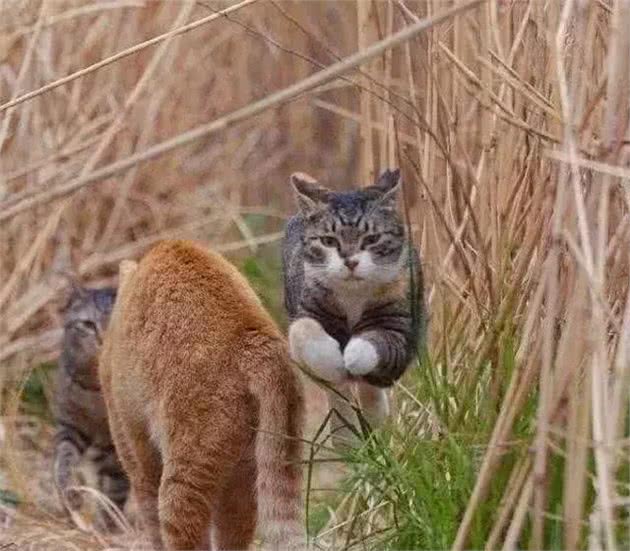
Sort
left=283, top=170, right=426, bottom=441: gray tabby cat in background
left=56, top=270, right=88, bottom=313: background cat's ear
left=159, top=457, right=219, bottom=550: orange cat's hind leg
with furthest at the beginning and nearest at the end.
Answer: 1. left=56, top=270, right=88, bottom=313: background cat's ear
2. left=283, top=170, right=426, bottom=441: gray tabby cat in background
3. left=159, top=457, right=219, bottom=550: orange cat's hind leg

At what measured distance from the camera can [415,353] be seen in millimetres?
3162

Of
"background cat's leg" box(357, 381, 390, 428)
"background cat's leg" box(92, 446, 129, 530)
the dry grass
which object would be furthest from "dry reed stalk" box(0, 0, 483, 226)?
"background cat's leg" box(92, 446, 129, 530)

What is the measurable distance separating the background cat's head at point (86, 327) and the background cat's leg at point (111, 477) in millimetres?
251

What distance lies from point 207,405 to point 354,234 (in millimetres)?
480

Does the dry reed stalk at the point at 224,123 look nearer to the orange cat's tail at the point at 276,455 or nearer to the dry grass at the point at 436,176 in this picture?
the dry grass at the point at 436,176

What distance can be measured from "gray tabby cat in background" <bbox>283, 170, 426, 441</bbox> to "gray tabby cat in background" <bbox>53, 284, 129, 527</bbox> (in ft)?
5.24

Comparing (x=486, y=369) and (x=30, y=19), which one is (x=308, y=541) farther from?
(x=30, y=19)

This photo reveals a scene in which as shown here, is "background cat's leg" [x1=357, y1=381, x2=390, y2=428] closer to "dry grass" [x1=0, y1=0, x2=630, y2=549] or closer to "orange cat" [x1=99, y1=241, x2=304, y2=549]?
"dry grass" [x1=0, y1=0, x2=630, y2=549]

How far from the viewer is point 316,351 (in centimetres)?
298

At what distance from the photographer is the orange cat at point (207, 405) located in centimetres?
293

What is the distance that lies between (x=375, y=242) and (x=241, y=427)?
0.48 m

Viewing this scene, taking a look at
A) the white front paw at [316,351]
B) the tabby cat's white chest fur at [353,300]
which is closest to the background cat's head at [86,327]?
the tabby cat's white chest fur at [353,300]

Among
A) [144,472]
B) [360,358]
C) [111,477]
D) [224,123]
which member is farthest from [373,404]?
[111,477]

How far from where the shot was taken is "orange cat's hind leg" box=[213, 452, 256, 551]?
121 inches
